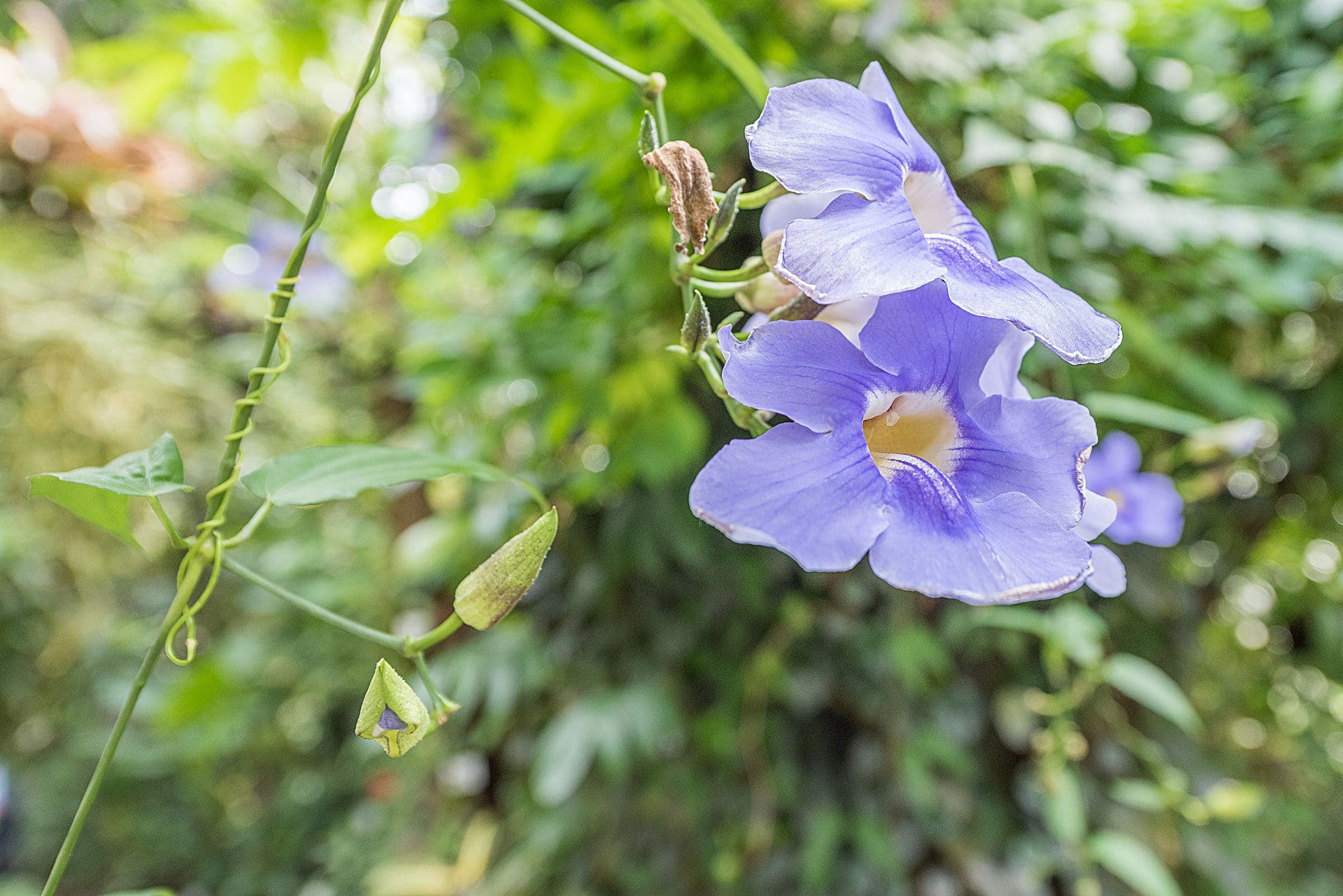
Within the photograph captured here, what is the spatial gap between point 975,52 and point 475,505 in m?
0.74

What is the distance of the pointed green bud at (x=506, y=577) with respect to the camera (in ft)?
0.73

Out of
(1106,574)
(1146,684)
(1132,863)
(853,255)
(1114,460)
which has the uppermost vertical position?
(853,255)

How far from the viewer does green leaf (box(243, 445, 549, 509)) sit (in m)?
0.24

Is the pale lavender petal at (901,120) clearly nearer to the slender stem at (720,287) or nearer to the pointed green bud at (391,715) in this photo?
the slender stem at (720,287)

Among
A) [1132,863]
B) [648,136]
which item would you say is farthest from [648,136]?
[1132,863]

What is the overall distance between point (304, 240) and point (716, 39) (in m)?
0.16

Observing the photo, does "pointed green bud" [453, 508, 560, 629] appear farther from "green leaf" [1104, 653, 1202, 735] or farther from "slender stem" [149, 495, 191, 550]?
"green leaf" [1104, 653, 1202, 735]

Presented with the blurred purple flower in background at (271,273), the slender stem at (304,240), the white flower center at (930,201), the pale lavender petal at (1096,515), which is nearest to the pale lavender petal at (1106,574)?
the pale lavender petal at (1096,515)

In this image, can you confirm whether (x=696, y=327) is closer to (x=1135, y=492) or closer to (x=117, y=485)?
(x=117, y=485)

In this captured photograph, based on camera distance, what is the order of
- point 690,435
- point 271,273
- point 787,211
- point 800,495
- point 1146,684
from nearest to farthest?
point 800,495, point 787,211, point 1146,684, point 690,435, point 271,273

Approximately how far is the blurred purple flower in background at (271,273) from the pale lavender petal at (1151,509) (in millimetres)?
1088

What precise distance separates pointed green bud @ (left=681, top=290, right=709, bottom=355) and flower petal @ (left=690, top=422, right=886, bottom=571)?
38 mm

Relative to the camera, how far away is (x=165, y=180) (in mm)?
1155

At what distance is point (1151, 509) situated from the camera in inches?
21.8
